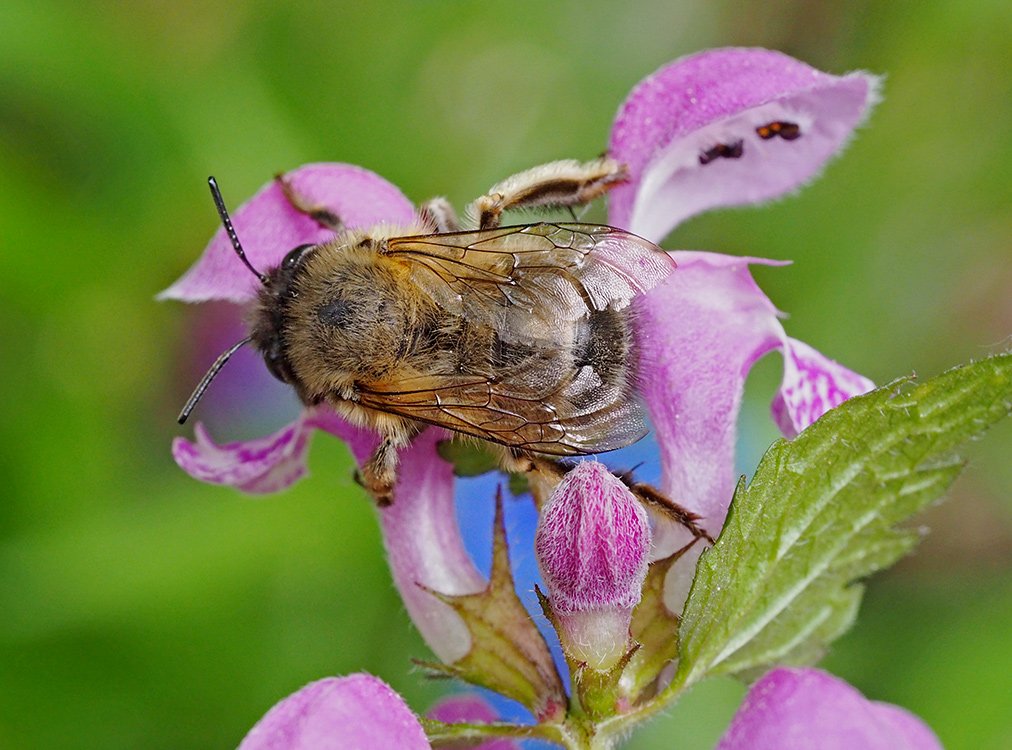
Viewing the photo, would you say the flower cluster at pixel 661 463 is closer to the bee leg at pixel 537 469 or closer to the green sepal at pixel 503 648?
the green sepal at pixel 503 648

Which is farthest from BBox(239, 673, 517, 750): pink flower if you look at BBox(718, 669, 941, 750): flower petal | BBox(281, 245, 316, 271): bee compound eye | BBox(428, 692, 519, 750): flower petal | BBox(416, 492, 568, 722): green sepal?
BBox(281, 245, 316, 271): bee compound eye

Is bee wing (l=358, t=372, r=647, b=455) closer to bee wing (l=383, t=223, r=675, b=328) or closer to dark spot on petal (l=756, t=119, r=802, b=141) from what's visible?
bee wing (l=383, t=223, r=675, b=328)

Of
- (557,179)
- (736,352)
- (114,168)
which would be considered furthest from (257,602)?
(736,352)

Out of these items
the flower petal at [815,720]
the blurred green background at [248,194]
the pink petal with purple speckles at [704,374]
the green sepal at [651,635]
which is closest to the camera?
the flower petal at [815,720]

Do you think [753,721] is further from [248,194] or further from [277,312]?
[248,194]

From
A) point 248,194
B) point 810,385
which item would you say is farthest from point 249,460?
point 248,194

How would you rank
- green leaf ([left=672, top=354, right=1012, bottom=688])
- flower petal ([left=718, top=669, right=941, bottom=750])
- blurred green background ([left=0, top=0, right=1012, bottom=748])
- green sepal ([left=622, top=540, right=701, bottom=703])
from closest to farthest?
1. flower petal ([left=718, top=669, right=941, bottom=750])
2. green leaf ([left=672, top=354, right=1012, bottom=688])
3. green sepal ([left=622, top=540, right=701, bottom=703])
4. blurred green background ([left=0, top=0, right=1012, bottom=748])

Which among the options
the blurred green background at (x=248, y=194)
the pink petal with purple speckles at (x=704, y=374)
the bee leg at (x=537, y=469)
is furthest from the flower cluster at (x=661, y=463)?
the blurred green background at (x=248, y=194)

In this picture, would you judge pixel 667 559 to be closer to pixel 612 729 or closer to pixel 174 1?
pixel 612 729
